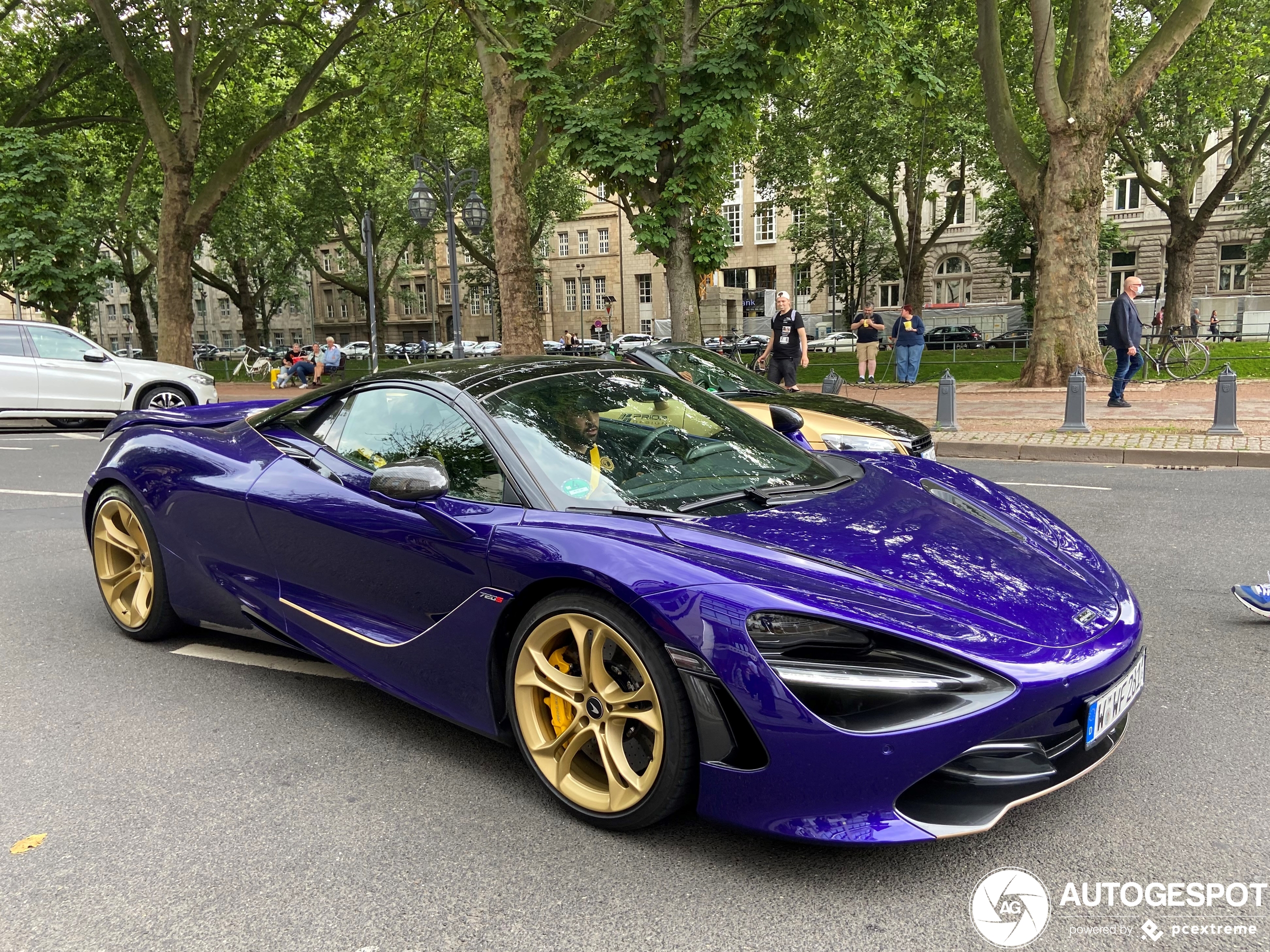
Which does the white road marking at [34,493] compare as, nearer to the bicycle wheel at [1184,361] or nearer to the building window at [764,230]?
the bicycle wheel at [1184,361]

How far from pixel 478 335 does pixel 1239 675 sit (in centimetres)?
7085

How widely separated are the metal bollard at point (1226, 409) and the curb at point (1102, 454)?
131 cm

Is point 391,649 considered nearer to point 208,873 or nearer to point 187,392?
point 208,873

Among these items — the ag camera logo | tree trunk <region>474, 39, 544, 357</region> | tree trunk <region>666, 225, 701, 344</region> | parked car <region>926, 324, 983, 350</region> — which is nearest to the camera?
the ag camera logo

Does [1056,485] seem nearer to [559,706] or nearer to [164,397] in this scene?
[559,706]

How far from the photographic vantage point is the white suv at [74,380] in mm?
14320

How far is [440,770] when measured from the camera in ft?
10.4

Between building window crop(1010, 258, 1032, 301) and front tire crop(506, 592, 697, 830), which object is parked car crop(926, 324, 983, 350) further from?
front tire crop(506, 592, 697, 830)

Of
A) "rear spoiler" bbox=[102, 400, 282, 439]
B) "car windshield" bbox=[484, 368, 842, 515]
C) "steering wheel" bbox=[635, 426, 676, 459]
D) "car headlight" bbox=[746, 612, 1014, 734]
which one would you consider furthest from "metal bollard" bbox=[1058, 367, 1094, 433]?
"car headlight" bbox=[746, 612, 1014, 734]

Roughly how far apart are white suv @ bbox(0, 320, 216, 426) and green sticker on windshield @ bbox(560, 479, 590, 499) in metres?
12.8

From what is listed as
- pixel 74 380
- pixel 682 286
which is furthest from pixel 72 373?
pixel 682 286

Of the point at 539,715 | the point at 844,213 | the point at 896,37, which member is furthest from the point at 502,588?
the point at 844,213

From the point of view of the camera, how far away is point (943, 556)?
283 centimetres

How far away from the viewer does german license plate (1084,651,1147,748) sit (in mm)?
2473
